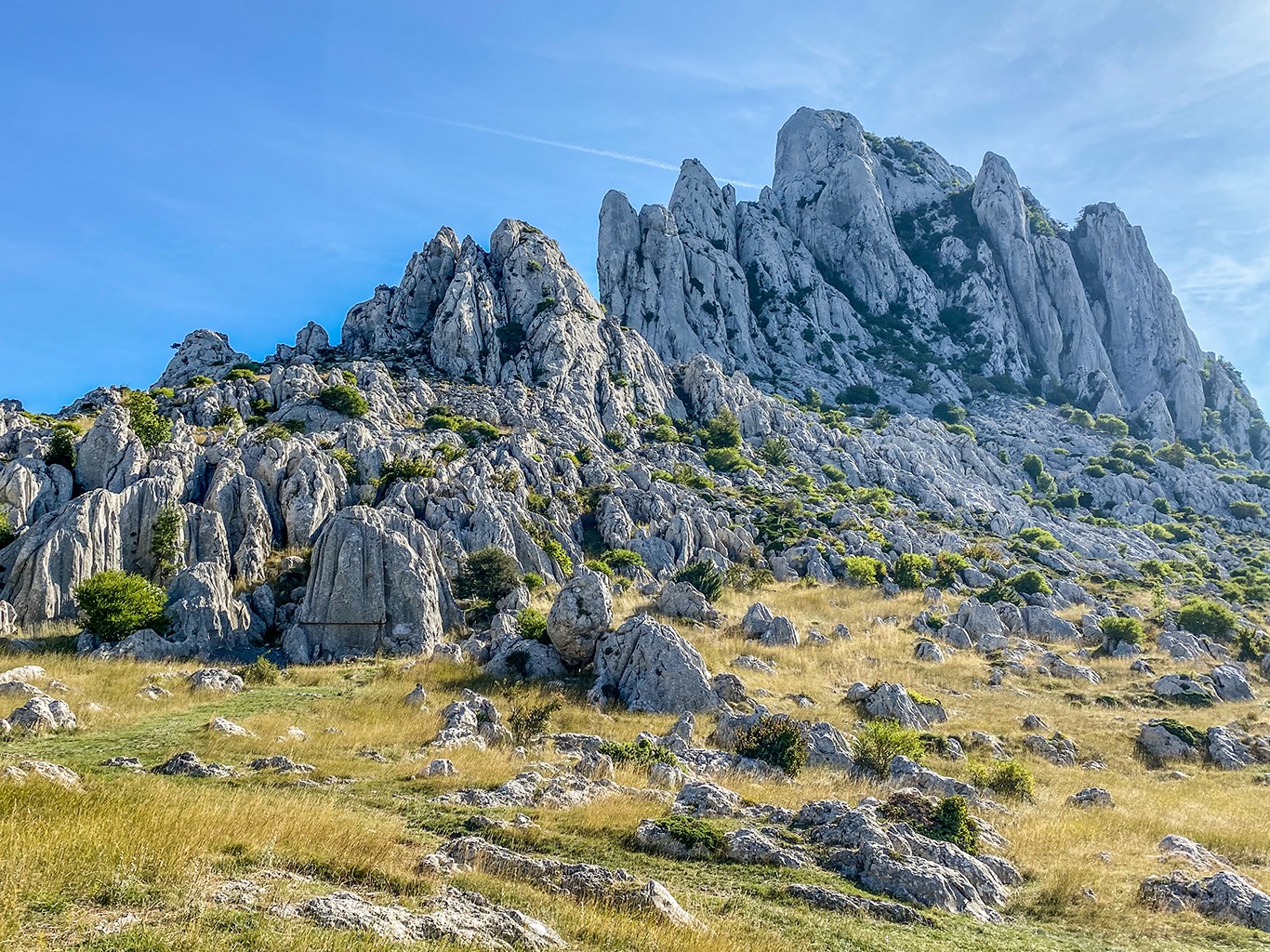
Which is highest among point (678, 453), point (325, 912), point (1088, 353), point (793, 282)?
point (793, 282)

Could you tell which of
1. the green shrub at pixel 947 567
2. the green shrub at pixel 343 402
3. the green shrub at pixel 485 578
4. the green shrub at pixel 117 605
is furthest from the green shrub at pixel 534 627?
the green shrub at pixel 947 567

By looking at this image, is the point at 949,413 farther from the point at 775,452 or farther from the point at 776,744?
the point at 776,744

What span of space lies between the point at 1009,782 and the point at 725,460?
193ft

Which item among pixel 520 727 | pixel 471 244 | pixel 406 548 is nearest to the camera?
pixel 520 727

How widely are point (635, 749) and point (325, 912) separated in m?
12.0

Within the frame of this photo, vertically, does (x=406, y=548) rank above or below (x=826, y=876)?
above

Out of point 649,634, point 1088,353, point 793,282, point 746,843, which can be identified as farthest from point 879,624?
point 1088,353

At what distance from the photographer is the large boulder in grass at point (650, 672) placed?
24.5 meters

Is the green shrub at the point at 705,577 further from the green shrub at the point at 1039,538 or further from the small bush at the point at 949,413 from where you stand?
the small bush at the point at 949,413

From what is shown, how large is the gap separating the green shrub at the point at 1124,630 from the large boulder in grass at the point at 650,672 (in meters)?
28.3

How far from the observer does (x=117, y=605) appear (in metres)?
27.1

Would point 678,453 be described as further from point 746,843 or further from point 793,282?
point 793,282

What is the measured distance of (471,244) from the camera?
96.6m

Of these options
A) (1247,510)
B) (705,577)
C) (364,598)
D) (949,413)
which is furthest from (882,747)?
(1247,510)
